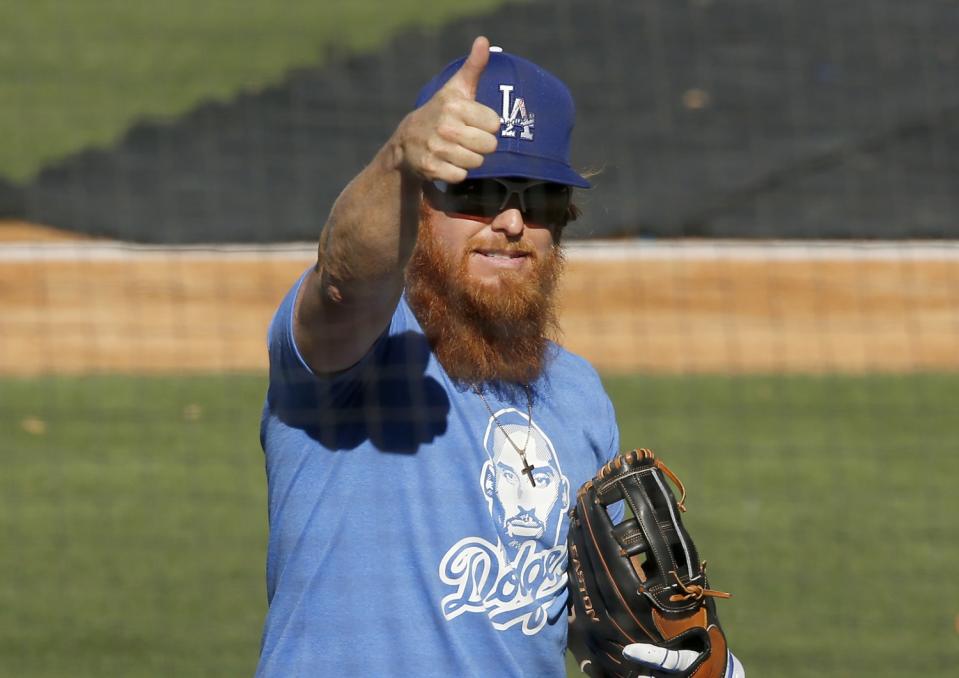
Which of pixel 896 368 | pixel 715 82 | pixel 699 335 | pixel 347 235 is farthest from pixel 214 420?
pixel 715 82

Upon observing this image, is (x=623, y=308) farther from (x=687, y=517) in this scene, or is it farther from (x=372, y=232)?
(x=372, y=232)

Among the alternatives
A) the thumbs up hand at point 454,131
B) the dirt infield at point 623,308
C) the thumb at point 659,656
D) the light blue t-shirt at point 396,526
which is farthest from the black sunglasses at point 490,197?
the dirt infield at point 623,308

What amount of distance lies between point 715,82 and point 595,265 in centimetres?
386

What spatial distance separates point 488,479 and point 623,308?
7.46m

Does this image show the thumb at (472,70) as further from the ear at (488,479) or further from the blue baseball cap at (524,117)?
the ear at (488,479)

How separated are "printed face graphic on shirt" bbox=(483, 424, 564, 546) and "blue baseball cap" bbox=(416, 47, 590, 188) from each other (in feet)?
1.74

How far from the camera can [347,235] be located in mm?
2102

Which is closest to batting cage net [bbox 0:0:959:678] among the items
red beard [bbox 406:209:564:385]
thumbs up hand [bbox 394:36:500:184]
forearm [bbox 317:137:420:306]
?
red beard [bbox 406:209:564:385]

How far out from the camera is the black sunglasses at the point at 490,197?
2658 millimetres

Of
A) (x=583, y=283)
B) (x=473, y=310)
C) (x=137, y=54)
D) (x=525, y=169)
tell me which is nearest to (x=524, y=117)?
(x=525, y=169)

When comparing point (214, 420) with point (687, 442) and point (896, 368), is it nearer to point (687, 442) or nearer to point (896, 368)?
point (687, 442)

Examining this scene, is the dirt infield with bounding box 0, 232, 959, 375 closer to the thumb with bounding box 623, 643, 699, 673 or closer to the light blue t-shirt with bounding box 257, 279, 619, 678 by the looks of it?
the thumb with bounding box 623, 643, 699, 673

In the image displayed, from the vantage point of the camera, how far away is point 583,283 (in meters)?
10.3

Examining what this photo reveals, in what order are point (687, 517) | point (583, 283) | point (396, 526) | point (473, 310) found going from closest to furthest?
1. point (396, 526)
2. point (473, 310)
3. point (687, 517)
4. point (583, 283)
